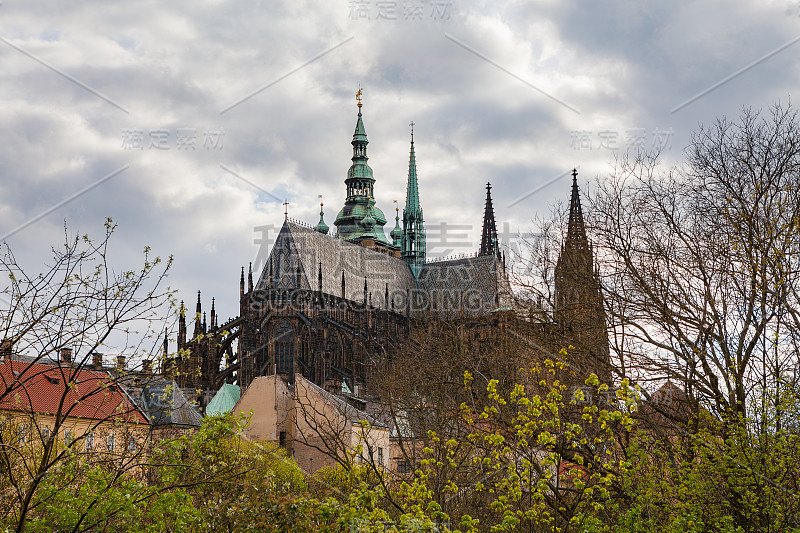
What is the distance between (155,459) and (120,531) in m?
0.86

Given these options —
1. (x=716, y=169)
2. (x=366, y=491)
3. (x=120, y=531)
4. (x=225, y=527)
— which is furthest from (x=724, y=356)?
(x=120, y=531)

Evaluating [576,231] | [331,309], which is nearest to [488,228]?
[331,309]

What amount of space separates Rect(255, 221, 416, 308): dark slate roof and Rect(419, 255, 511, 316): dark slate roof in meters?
2.08

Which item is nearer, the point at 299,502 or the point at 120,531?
the point at 299,502

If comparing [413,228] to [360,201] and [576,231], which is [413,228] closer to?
[360,201]

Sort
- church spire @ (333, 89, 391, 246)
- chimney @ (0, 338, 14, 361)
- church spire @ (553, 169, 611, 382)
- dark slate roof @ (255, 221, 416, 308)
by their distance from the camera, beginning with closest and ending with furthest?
chimney @ (0, 338, 14, 361) → church spire @ (553, 169, 611, 382) → dark slate roof @ (255, 221, 416, 308) → church spire @ (333, 89, 391, 246)

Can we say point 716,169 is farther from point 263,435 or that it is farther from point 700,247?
point 263,435

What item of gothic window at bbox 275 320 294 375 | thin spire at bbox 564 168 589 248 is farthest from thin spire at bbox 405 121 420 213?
thin spire at bbox 564 168 589 248

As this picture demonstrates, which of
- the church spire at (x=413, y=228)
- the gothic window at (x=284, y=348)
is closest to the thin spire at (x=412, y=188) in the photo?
the church spire at (x=413, y=228)

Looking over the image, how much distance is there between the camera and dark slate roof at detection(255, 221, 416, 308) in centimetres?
6266

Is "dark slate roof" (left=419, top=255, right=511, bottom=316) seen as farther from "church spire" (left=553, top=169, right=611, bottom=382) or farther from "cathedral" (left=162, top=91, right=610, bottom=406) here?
"church spire" (left=553, top=169, right=611, bottom=382)

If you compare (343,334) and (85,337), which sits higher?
(343,334)

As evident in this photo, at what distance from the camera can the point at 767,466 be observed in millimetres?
10102

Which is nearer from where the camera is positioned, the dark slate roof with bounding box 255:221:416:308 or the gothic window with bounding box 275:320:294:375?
the gothic window with bounding box 275:320:294:375
